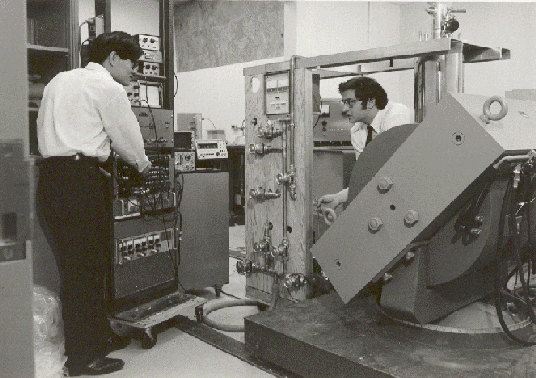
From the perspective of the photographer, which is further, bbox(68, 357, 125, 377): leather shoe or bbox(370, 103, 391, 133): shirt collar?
bbox(370, 103, 391, 133): shirt collar

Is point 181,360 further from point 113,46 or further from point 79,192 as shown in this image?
point 113,46

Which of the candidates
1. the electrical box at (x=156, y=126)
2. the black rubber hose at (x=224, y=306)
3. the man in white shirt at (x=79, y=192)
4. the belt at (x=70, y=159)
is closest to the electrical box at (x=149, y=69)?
the electrical box at (x=156, y=126)

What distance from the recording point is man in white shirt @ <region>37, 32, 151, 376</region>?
7.78ft

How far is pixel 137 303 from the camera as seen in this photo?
2967 mm

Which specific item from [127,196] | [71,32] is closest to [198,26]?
[71,32]

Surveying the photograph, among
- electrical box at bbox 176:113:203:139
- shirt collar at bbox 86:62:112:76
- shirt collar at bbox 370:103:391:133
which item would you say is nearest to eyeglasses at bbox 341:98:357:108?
shirt collar at bbox 370:103:391:133

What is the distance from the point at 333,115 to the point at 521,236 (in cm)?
259

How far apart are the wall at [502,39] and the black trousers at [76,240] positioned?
5377mm

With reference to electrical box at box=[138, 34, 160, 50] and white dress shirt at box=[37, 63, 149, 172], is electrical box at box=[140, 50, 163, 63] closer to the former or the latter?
electrical box at box=[138, 34, 160, 50]

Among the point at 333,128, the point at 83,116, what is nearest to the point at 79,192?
the point at 83,116

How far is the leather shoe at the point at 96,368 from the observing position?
2378mm

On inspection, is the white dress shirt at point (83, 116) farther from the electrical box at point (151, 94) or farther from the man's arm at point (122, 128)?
the electrical box at point (151, 94)

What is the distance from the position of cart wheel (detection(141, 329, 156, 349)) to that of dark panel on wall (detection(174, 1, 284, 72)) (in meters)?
A: 4.53

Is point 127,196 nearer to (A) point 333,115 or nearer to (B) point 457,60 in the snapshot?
(B) point 457,60
